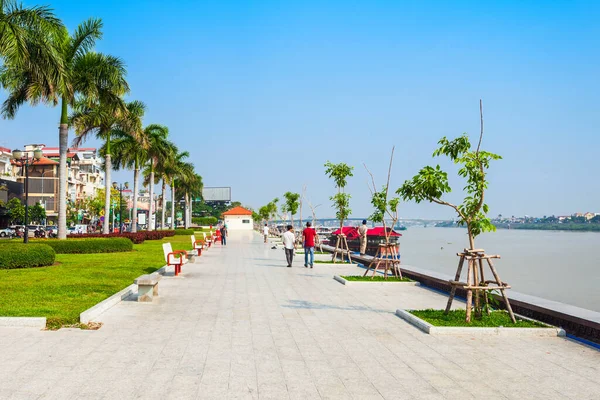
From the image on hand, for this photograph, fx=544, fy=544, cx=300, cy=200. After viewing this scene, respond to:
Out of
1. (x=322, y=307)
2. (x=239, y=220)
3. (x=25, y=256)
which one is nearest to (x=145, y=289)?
(x=322, y=307)

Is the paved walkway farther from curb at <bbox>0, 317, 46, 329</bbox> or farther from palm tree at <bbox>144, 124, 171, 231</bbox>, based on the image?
palm tree at <bbox>144, 124, 171, 231</bbox>

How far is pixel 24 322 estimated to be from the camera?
8.11 metres

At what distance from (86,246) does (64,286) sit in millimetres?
12103

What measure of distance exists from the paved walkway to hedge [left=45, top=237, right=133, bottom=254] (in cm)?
1462

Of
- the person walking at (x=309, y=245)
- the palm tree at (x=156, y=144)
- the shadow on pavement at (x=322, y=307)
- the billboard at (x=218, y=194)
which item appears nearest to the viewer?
the shadow on pavement at (x=322, y=307)

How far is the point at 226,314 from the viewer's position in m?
9.56

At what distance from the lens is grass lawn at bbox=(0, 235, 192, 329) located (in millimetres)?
9047

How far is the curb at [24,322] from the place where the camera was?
808 centimetres

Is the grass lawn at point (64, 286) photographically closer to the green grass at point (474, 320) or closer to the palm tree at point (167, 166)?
the green grass at point (474, 320)

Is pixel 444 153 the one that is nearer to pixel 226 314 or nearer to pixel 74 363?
pixel 226 314

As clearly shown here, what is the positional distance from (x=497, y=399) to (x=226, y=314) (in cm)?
553

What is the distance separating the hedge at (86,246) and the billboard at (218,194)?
13706 centimetres

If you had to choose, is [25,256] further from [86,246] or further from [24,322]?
[24,322]

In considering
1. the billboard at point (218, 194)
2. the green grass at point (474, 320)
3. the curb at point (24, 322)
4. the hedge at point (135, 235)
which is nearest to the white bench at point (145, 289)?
the curb at point (24, 322)
